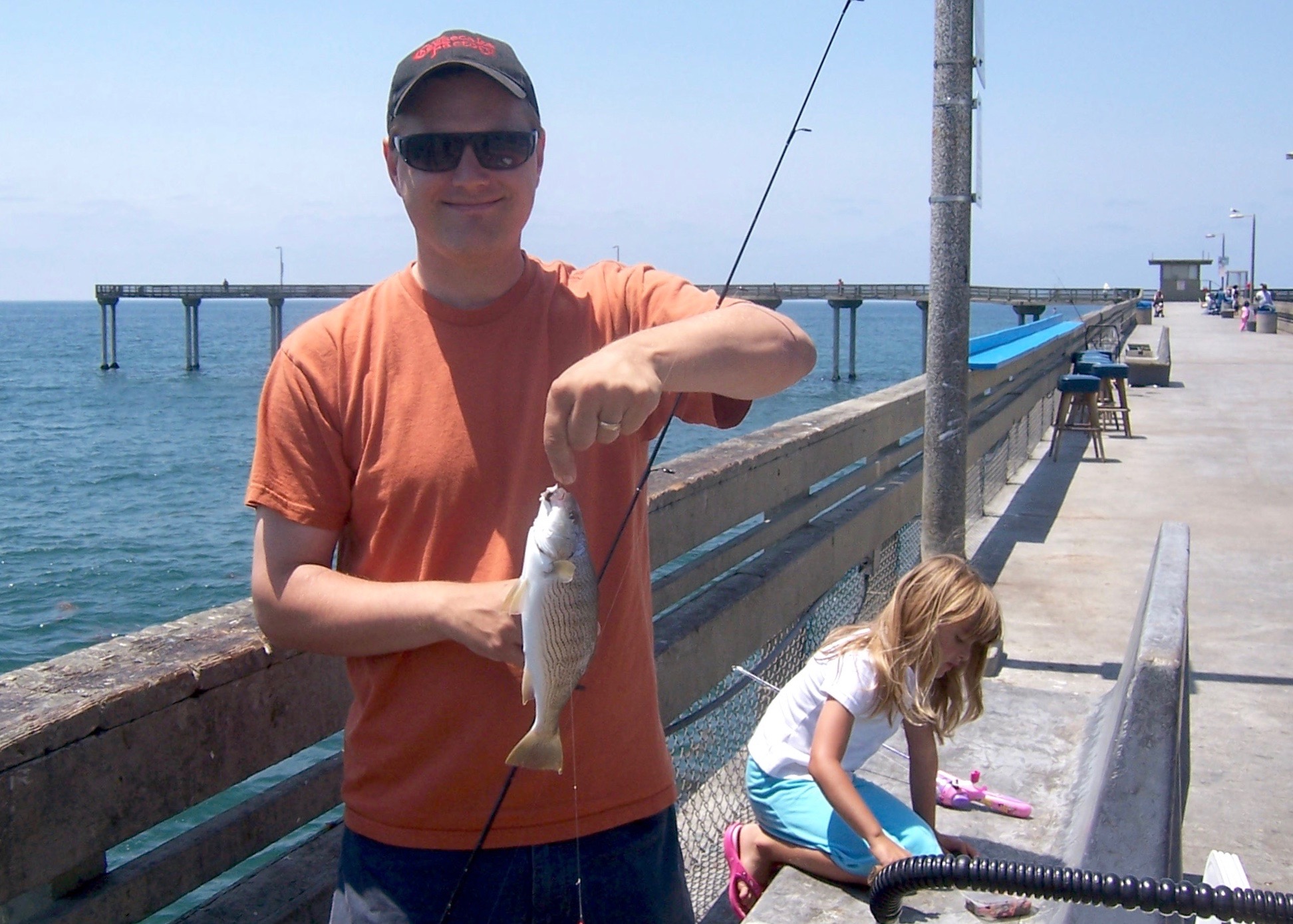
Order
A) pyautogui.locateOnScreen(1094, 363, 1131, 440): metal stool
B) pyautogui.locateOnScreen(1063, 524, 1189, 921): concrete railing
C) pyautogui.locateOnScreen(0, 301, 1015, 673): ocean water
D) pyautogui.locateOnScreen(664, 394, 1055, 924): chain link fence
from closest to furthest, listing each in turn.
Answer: pyautogui.locateOnScreen(1063, 524, 1189, 921): concrete railing
pyautogui.locateOnScreen(664, 394, 1055, 924): chain link fence
pyautogui.locateOnScreen(1094, 363, 1131, 440): metal stool
pyautogui.locateOnScreen(0, 301, 1015, 673): ocean water

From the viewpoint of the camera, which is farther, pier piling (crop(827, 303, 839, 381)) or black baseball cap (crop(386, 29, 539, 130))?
pier piling (crop(827, 303, 839, 381))

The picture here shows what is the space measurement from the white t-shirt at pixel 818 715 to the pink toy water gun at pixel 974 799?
65 centimetres

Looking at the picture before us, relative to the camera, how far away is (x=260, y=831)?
254 centimetres

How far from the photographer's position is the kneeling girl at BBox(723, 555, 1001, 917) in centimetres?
362

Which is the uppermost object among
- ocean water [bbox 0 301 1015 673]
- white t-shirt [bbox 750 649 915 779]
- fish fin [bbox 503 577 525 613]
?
fish fin [bbox 503 577 525 613]

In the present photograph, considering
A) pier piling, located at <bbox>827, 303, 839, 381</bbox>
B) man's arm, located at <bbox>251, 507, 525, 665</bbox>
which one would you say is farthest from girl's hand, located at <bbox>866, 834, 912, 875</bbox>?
pier piling, located at <bbox>827, 303, 839, 381</bbox>

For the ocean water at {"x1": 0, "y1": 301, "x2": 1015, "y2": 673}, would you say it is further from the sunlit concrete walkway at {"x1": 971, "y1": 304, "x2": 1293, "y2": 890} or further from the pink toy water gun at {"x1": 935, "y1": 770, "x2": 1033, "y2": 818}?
the pink toy water gun at {"x1": 935, "y1": 770, "x2": 1033, "y2": 818}

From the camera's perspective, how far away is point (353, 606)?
1.97 metres

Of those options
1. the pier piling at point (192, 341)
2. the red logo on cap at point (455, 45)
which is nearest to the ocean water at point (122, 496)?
the pier piling at point (192, 341)

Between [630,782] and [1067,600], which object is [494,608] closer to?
[630,782]

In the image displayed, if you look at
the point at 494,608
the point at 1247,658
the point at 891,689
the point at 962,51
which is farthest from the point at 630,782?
the point at 1247,658

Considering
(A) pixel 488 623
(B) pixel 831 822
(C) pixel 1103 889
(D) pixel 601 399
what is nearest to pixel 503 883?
(A) pixel 488 623

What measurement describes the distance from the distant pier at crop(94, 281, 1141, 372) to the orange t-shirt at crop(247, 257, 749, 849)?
8363 cm

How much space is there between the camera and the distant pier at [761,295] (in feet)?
293
